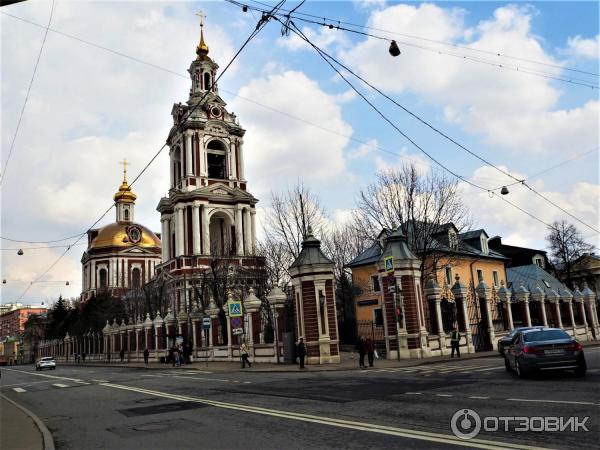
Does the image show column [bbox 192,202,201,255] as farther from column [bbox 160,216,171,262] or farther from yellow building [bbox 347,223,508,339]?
yellow building [bbox 347,223,508,339]

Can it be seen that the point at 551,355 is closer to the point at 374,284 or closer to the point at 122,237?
the point at 374,284

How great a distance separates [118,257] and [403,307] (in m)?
73.1

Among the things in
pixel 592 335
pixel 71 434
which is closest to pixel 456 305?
pixel 592 335

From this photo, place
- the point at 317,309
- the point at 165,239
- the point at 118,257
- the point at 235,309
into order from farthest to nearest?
the point at 118,257 → the point at 165,239 → the point at 235,309 → the point at 317,309

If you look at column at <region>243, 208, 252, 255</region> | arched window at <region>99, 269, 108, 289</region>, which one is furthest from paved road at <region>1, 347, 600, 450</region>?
arched window at <region>99, 269, 108, 289</region>

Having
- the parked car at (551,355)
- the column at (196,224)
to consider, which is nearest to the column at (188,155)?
the column at (196,224)

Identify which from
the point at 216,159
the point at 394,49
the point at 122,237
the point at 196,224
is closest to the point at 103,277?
the point at 122,237

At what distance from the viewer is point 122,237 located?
9350cm

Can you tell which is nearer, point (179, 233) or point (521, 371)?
point (521, 371)

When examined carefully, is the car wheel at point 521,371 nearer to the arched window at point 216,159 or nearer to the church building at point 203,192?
the church building at point 203,192

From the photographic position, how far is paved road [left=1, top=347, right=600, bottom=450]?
7559mm

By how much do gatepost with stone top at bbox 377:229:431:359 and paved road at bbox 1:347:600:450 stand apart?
1172cm

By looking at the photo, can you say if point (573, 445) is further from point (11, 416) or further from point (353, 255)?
point (353, 255)

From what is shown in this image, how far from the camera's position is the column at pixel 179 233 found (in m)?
58.1
